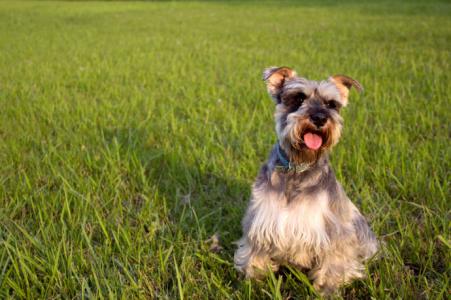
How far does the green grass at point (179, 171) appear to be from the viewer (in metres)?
3.15

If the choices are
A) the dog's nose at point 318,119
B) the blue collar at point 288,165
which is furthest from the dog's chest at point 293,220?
the dog's nose at point 318,119

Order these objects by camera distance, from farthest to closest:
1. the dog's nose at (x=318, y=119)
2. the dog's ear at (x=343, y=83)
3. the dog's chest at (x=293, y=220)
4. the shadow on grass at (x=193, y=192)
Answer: the shadow on grass at (x=193, y=192)
the dog's ear at (x=343, y=83)
the dog's chest at (x=293, y=220)
the dog's nose at (x=318, y=119)

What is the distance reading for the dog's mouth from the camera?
290 centimetres

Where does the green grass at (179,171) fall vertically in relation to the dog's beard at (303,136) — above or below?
below

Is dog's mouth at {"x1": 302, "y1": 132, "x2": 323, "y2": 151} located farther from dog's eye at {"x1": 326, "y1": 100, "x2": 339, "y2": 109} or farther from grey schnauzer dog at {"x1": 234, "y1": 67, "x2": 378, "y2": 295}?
dog's eye at {"x1": 326, "y1": 100, "x2": 339, "y2": 109}

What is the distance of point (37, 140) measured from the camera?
567cm

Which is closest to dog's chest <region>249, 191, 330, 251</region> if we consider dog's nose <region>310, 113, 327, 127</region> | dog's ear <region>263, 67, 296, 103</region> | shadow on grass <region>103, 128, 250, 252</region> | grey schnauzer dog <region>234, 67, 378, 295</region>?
grey schnauzer dog <region>234, 67, 378, 295</region>

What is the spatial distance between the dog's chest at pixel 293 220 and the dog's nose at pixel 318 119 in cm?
54

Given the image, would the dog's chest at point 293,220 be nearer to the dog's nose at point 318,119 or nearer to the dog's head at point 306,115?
the dog's head at point 306,115

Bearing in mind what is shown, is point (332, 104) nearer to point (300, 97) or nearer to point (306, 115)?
point (300, 97)

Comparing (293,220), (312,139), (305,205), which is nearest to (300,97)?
(312,139)

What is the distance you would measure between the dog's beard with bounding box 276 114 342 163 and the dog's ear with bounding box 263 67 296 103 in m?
0.42

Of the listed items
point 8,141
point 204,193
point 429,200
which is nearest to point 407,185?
point 429,200

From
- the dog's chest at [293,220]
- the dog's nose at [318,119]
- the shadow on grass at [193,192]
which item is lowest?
the shadow on grass at [193,192]
